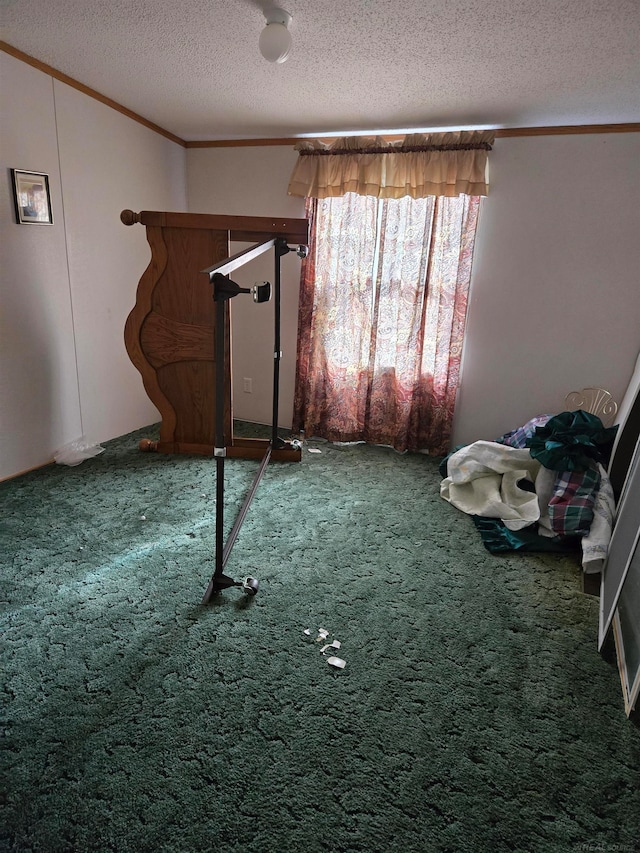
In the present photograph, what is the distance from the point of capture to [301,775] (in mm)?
1251

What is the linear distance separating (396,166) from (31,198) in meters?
2.14

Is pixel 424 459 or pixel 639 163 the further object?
pixel 424 459

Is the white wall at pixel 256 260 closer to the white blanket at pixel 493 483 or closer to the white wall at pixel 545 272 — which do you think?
the white wall at pixel 545 272

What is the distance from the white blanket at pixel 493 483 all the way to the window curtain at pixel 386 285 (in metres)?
0.65

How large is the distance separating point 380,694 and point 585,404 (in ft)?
7.92

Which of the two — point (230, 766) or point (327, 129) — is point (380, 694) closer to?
point (230, 766)

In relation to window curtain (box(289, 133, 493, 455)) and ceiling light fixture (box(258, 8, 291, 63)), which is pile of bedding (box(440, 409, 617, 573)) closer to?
window curtain (box(289, 133, 493, 455))

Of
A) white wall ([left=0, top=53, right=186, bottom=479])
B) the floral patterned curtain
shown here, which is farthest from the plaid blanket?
white wall ([left=0, top=53, right=186, bottom=479])

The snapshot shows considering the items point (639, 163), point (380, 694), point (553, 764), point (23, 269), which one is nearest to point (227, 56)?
point (23, 269)

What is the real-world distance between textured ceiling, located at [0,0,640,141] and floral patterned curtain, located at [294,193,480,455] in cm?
56

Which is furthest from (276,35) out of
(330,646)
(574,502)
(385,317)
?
(574,502)

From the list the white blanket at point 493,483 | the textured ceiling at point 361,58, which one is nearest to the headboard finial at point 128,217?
the textured ceiling at point 361,58

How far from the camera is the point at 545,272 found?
3066 mm

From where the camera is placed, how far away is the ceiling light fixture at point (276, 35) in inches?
70.7
